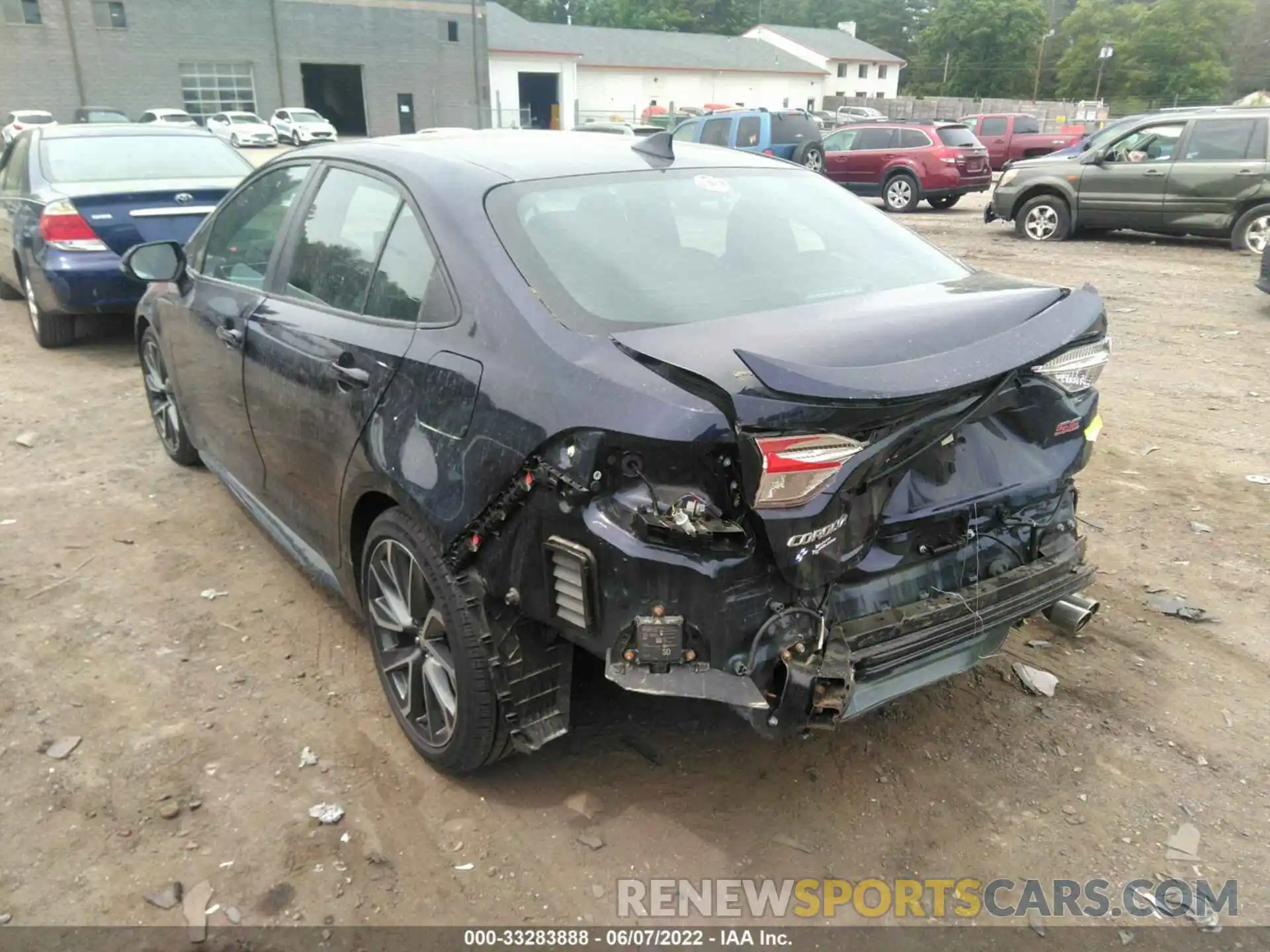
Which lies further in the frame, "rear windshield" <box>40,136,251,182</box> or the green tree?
the green tree

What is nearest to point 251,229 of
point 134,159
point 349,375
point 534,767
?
point 349,375

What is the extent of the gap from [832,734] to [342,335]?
208 cm

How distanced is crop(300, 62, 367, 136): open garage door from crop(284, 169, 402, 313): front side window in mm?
49557

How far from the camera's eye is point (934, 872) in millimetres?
2572

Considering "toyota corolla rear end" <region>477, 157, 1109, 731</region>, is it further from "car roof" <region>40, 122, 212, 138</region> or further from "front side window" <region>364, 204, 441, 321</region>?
"car roof" <region>40, 122, 212, 138</region>

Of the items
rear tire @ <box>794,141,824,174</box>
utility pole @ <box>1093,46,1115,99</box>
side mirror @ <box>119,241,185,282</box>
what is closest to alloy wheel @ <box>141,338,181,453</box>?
side mirror @ <box>119,241,185,282</box>

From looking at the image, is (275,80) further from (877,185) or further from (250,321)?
(250,321)

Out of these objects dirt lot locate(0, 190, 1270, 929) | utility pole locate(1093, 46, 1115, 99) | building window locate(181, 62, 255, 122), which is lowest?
dirt lot locate(0, 190, 1270, 929)

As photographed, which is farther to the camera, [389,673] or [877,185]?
[877,185]

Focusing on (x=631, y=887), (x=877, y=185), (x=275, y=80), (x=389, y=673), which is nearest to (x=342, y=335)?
(x=389, y=673)

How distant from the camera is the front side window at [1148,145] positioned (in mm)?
12359

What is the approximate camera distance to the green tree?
7062 centimetres

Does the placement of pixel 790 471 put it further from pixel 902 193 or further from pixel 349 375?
pixel 902 193

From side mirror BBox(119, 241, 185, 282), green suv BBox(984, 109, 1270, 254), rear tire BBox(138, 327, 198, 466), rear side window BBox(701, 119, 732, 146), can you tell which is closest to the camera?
side mirror BBox(119, 241, 185, 282)
